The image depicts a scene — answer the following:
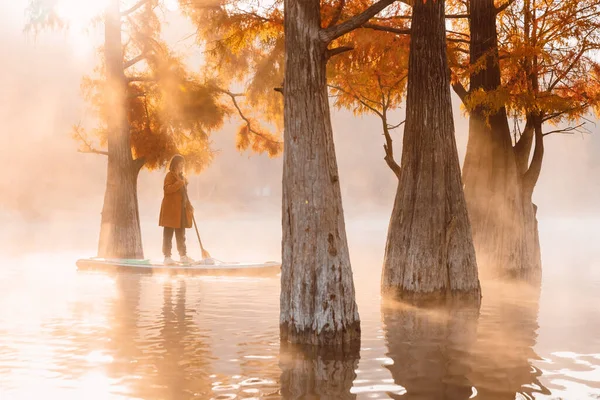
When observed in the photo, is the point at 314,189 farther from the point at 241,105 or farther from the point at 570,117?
the point at 241,105

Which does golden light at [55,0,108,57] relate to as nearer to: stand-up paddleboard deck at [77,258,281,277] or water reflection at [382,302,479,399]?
stand-up paddleboard deck at [77,258,281,277]

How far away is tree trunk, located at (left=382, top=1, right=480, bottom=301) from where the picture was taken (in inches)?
566

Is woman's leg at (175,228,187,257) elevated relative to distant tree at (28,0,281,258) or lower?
lower

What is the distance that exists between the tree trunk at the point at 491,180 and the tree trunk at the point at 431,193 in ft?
14.6

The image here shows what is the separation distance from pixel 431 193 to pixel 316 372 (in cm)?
616

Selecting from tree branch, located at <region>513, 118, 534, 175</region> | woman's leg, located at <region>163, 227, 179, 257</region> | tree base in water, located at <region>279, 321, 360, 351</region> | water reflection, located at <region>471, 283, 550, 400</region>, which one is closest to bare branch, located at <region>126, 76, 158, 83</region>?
woman's leg, located at <region>163, 227, 179, 257</region>

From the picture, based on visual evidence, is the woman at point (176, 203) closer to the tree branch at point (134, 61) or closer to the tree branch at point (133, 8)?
the tree branch at point (134, 61)

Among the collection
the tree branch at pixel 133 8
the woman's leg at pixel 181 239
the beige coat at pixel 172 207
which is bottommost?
the woman's leg at pixel 181 239

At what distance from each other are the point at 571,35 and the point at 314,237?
38.1 feet

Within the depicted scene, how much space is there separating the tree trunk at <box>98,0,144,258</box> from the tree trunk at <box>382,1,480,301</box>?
11.0 metres

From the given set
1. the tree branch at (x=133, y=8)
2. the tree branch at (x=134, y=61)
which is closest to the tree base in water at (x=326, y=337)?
the tree branch at (x=134, y=61)

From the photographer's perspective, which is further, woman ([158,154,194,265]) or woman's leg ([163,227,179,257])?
woman's leg ([163,227,179,257])

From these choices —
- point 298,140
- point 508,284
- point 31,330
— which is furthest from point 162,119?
point 298,140

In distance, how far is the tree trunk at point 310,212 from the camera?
32.9 feet
